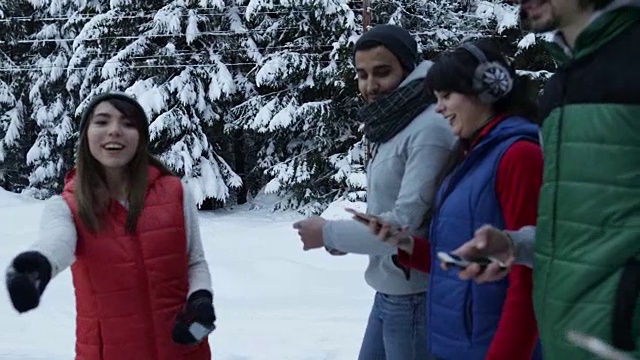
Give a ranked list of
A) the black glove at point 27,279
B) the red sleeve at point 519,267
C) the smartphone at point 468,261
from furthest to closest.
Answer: the black glove at point 27,279 < the red sleeve at point 519,267 < the smartphone at point 468,261

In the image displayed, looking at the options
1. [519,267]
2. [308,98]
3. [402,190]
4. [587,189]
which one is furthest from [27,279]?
[308,98]

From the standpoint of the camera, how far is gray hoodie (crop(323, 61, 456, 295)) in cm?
240

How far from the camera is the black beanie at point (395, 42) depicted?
8.45ft

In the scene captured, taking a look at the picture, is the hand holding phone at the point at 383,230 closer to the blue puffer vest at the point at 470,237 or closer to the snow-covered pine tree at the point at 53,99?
the blue puffer vest at the point at 470,237

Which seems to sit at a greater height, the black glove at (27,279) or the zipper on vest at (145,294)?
the black glove at (27,279)

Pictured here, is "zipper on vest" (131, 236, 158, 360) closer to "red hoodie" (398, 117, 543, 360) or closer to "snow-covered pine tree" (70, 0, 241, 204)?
"red hoodie" (398, 117, 543, 360)

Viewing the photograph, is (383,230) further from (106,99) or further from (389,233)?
(106,99)

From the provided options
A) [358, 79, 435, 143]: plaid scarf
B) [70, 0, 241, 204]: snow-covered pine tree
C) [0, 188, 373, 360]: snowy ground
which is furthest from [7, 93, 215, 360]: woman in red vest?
[70, 0, 241, 204]: snow-covered pine tree

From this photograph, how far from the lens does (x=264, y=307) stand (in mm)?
7062

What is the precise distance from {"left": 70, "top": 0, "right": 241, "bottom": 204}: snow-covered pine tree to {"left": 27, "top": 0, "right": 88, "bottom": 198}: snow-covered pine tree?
1930 millimetres

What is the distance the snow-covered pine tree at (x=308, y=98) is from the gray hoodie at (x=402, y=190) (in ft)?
43.5

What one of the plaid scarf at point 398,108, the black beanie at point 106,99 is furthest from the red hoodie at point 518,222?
the black beanie at point 106,99

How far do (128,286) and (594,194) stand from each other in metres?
1.64

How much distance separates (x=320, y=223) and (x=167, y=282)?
0.61 metres
